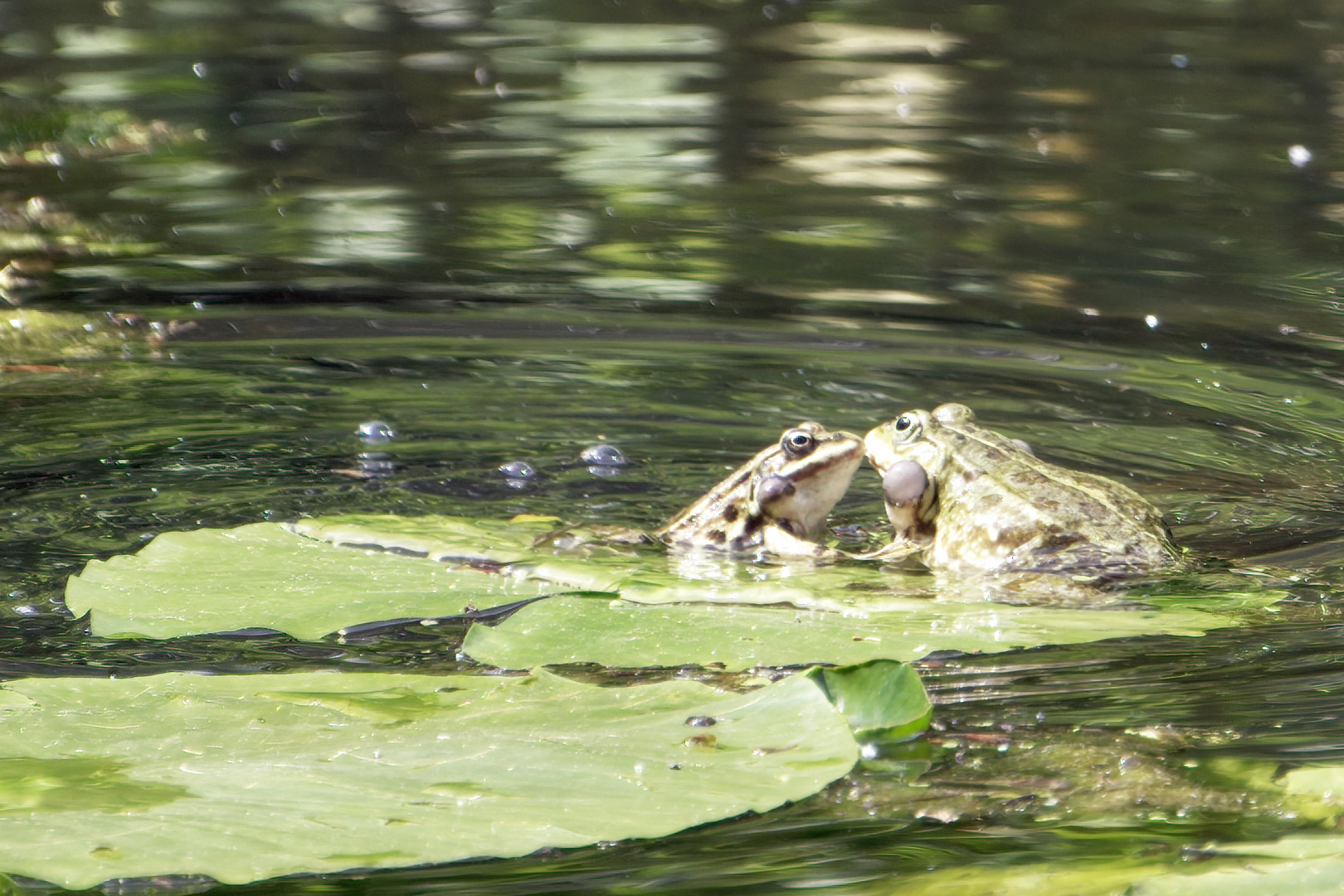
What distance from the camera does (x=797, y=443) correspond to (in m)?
4.21

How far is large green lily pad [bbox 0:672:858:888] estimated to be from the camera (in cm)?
186

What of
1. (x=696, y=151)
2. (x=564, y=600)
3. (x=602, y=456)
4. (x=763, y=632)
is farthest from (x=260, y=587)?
(x=696, y=151)

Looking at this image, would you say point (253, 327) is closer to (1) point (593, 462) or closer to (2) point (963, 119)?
(1) point (593, 462)

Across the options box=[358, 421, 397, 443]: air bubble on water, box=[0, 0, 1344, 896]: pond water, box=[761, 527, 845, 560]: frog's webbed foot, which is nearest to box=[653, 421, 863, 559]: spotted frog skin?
box=[761, 527, 845, 560]: frog's webbed foot

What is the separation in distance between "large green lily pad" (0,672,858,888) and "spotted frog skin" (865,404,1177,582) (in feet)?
4.61

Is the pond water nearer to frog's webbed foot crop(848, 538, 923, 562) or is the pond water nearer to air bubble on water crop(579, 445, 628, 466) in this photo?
air bubble on water crop(579, 445, 628, 466)

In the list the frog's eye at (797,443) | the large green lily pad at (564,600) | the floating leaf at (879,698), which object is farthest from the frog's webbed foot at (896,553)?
the floating leaf at (879,698)

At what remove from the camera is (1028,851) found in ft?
6.37

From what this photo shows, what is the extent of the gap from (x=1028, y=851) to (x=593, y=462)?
2.83 metres

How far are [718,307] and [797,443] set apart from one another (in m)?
2.57

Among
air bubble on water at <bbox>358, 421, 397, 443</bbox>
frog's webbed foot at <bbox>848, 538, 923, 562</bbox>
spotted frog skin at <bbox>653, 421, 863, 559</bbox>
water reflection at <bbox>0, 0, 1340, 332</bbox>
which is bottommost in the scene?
frog's webbed foot at <bbox>848, 538, 923, 562</bbox>

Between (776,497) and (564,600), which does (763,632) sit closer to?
(564,600)

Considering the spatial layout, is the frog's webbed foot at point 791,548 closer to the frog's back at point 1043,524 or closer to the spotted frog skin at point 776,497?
the spotted frog skin at point 776,497

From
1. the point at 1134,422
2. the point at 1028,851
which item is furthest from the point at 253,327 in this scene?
the point at 1028,851
